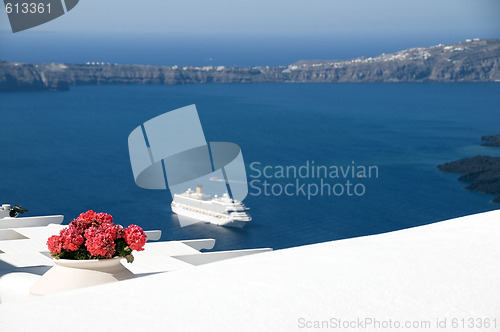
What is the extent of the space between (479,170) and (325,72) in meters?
23.4

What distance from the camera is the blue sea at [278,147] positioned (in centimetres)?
3266

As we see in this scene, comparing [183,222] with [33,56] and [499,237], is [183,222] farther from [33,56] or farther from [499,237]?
[33,56]

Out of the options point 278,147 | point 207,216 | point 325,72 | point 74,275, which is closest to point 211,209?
point 207,216

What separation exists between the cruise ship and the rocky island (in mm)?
22149

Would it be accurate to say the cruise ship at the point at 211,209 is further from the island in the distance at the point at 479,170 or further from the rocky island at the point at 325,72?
the rocky island at the point at 325,72

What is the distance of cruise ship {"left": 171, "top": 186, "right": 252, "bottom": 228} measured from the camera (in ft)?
104

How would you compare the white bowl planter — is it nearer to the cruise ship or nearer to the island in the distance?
the cruise ship

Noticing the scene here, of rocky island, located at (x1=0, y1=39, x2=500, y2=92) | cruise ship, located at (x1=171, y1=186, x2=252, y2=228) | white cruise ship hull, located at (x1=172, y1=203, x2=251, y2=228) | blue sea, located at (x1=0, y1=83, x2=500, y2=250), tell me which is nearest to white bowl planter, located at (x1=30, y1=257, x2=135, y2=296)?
blue sea, located at (x1=0, y1=83, x2=500, y2=250)

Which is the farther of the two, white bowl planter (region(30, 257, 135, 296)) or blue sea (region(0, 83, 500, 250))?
blue sea (region(0, 83, 500, 250))

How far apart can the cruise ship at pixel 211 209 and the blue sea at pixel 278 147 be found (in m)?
0.45

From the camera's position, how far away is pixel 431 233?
1.97 m

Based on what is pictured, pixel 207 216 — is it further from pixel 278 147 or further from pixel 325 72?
pixel 325 72

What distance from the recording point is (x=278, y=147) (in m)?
42.9

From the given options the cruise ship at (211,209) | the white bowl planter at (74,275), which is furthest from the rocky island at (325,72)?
the white bowl planter at (74,275)
